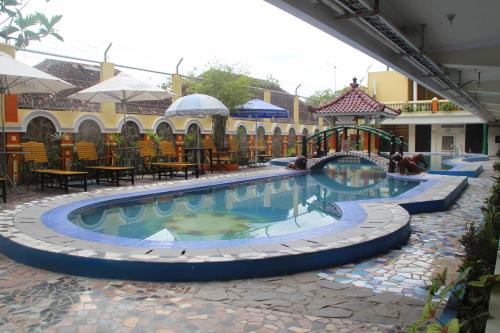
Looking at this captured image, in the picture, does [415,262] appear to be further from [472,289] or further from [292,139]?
[292,139]

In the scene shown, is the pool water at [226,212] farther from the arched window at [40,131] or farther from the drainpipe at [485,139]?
the drainpipe at [485,139]

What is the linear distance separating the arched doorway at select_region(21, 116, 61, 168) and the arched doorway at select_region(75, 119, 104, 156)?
2.20 ft

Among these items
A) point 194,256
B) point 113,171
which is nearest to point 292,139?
point 113,171

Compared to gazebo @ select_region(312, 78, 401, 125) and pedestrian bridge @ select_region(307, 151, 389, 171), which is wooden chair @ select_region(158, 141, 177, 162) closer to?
pedestrian bridge @ select_region(307, 151, 389, 171)

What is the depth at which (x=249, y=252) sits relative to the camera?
4.52m

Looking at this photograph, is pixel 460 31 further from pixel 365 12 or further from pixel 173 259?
pixel 173 259

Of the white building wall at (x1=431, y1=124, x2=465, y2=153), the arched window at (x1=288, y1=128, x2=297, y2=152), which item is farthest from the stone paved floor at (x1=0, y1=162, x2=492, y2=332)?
the white building wall at (x1=431, y1=124, x2=465, y2=153)

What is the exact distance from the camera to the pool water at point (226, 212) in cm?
675

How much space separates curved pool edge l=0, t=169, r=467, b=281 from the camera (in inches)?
164

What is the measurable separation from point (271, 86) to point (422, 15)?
700 inches

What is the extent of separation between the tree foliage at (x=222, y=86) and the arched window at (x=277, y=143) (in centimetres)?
557

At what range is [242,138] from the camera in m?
18.2

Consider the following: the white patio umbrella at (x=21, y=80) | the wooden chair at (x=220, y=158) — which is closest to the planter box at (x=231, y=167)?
the wooden chair at (x=220, y=158)

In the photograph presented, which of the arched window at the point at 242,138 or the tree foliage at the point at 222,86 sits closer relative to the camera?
the tree foliage at the point at 222,86
